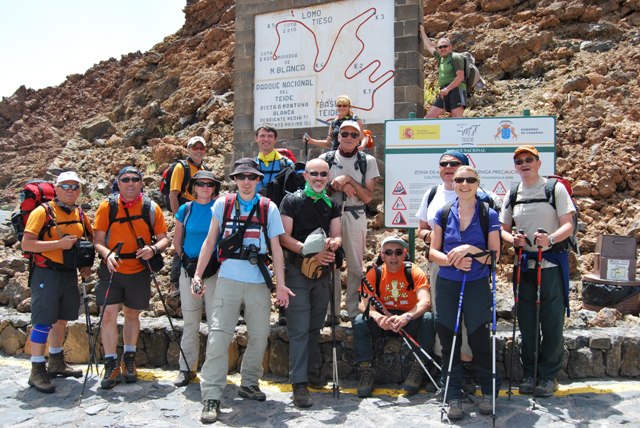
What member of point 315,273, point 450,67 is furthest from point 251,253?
point 450,67

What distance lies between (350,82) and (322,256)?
518 cm

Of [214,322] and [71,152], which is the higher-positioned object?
[71,152]

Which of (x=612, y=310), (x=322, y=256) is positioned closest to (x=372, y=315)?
(x=322, y=256)

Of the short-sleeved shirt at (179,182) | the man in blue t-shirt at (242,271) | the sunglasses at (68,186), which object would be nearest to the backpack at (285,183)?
the man in blue t-shirt at (242,271)

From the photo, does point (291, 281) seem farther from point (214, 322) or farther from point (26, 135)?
point (26, 135)

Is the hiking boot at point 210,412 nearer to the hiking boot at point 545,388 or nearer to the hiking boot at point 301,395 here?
the hiking boot at point 301,395

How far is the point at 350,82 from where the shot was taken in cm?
988

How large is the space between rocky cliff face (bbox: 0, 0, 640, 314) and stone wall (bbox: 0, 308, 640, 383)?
2351 millimetres

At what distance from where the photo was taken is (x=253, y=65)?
10.8 m

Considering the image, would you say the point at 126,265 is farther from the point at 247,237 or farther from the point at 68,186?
the point at 247,237

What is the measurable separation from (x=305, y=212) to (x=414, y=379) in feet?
5.99

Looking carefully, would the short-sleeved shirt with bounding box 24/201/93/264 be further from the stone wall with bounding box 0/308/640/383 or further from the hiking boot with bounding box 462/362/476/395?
the hiking boot with bounding box 462/362/476/395

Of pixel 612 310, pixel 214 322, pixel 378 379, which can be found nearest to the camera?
pixel 214 322

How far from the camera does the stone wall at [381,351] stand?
5.84m
